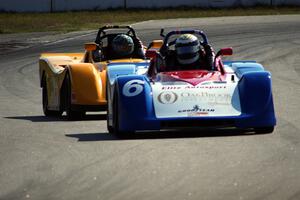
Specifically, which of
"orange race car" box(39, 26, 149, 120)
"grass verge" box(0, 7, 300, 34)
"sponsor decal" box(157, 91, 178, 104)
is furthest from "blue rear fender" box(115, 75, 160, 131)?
"grass verge" box(0, 7, 300, 34)

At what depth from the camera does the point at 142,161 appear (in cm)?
982

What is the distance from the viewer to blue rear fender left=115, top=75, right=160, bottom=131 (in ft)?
39.8

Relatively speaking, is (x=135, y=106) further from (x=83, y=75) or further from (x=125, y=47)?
(x=125, y=47)

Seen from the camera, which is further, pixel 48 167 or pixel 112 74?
pixel 112 74

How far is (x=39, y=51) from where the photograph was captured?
30.8m

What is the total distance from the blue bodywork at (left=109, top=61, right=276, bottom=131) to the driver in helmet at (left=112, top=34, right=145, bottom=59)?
4969mm

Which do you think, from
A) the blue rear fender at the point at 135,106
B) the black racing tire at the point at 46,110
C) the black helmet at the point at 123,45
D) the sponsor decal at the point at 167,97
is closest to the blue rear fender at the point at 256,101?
the sponsor decal at the point at 167,97

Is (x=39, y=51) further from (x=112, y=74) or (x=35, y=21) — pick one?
(x=112, y=74)

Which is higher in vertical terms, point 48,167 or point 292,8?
point 48,167

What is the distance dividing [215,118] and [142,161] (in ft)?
7.80

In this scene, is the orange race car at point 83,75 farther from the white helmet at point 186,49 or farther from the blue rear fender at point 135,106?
the blue rear fender at point 135,106

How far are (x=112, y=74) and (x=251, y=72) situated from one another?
1.82m

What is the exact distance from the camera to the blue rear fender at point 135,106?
12125mm

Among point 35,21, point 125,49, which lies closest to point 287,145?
point 125,49
